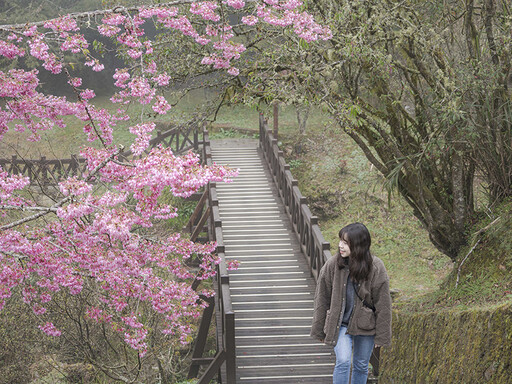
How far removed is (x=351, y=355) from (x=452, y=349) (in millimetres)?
1421

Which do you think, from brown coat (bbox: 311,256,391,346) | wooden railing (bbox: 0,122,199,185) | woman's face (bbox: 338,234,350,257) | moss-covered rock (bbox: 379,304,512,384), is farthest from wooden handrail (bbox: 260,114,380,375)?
woman's face (bbox: 338,234,350,257)

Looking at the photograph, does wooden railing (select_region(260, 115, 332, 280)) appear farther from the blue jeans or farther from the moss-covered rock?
the blue jeans

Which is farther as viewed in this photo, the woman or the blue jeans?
the blue jeans

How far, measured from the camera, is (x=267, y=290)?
11672 mm

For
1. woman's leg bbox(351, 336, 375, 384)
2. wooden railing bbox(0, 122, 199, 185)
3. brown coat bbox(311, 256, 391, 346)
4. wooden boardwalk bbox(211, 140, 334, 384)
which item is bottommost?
wooden boardwalk bbox(211, 140, 334, 384)

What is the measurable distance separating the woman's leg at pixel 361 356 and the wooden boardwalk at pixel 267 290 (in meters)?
3.79

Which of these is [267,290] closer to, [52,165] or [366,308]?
[366,308]

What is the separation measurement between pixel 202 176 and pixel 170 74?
18.1 ft

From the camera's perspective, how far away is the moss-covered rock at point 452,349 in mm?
5324

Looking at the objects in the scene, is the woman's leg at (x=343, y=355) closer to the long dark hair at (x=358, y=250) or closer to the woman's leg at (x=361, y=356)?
the woman's leg at (x=361, y=356)

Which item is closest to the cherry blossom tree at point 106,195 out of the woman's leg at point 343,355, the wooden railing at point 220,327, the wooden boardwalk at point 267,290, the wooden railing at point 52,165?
the wooden railing at point 220,327

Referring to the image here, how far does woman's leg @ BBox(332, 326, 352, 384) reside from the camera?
5.23 m

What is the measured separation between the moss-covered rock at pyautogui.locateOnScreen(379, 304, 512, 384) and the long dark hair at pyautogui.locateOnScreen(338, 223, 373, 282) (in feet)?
4.32

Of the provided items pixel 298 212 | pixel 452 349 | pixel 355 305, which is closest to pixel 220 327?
pixel 298 212
